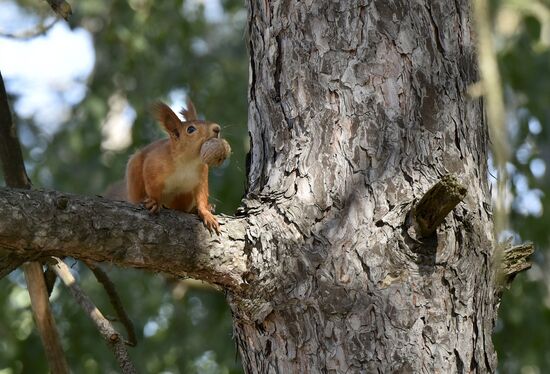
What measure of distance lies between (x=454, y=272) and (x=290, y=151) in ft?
1.99

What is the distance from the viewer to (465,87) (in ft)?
8.75

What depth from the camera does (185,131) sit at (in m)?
3.45

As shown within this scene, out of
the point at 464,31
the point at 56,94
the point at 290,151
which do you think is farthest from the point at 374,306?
the point at 56,94

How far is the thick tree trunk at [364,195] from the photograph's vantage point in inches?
95.3

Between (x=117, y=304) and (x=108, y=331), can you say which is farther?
(x=117, y=304)

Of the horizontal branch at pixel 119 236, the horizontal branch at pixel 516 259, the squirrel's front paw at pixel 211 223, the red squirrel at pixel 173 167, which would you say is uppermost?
the red squirrel at pixel 173 167

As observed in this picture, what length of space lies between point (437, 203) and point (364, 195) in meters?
0.27

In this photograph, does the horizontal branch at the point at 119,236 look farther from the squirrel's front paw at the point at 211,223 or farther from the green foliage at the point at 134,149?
the green foliage at the point at 134,149

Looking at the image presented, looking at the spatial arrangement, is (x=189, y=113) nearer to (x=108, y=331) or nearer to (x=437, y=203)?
(x=108, y=331)

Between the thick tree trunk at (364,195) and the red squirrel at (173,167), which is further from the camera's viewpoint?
the red squirrel at (173,167)

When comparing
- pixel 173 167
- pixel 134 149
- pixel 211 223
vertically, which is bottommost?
pixel 211 223

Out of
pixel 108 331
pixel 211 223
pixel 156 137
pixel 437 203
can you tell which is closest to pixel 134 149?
pixel 156 137

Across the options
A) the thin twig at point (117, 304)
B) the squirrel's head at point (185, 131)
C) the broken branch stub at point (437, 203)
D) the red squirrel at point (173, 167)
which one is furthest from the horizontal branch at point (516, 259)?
the thin twig at point (117, 304)

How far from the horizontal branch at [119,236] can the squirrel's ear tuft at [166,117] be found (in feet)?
3.62
